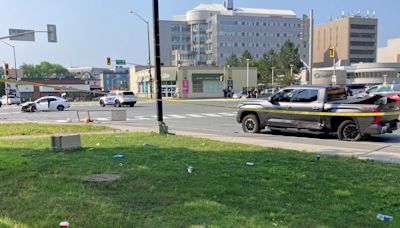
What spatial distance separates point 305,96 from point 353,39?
15084cm

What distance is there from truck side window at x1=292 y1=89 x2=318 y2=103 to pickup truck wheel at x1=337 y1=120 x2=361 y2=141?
1.23 m

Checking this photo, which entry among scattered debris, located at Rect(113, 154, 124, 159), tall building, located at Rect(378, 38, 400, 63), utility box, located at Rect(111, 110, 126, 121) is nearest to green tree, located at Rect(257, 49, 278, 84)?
tall building, located at Rect(378, 38, 400, 63)

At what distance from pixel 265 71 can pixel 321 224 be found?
336ft

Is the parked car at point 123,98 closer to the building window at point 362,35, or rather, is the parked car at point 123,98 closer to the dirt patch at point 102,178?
the dirt patch at point 102,178

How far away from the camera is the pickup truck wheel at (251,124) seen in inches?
562

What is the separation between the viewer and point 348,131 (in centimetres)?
1216

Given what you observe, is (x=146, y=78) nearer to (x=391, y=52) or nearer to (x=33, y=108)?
(x=33, y=108)

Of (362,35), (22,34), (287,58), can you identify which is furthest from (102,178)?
(362,35)

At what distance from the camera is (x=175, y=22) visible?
14488 cm

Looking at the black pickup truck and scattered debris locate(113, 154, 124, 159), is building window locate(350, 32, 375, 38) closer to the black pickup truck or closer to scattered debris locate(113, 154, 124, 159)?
→ the black pickup truck

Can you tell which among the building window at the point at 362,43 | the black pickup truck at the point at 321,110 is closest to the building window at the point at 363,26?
the building window at the point at 362,43

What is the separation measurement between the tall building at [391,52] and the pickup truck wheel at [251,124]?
157 m

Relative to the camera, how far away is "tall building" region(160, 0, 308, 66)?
139375mm

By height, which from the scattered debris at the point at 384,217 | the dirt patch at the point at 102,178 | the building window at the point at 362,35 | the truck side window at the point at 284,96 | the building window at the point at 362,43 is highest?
the building window at the point at 362,35
